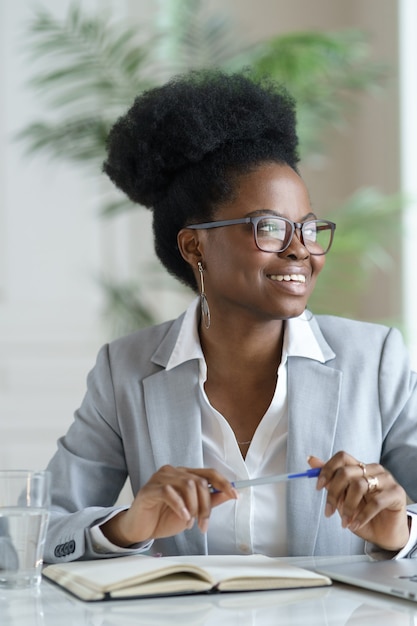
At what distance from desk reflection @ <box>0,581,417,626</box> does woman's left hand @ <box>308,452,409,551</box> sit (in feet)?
0.52

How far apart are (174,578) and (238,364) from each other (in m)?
0.66

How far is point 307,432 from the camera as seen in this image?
5.69ft

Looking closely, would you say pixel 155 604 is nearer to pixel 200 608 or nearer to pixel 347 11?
pixel 200 608

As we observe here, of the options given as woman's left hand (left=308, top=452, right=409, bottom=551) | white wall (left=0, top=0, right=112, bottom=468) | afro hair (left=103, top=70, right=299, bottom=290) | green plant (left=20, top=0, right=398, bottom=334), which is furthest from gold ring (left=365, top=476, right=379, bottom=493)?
white wall (left=0, top=0, right=112, bottom=468)

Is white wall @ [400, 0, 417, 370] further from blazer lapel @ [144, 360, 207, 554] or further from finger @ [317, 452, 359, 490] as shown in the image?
finger @ [317, 452, 359, 490]

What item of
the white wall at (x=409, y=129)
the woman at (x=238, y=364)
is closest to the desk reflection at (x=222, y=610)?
the woman at (x=238, y=364)

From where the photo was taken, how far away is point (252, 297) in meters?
1.76

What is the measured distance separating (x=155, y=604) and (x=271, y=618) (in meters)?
0.16

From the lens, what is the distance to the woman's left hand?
1393mm

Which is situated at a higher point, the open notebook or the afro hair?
the afro hair

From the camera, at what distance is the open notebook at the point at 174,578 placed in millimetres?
1211

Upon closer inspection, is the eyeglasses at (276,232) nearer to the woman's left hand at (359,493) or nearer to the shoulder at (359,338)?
the shoulder at (359,338)

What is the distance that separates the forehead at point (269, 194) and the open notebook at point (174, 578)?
674 millimetres

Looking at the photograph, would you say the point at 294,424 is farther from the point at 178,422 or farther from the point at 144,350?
the point at 144,350
